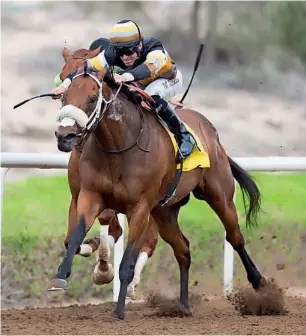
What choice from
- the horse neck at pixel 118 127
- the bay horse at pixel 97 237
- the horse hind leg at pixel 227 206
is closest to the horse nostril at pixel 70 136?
the horse neck at pixel 118 127

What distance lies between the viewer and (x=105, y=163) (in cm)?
629

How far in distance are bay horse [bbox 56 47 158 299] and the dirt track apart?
23 cm

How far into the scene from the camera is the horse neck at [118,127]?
628 cm

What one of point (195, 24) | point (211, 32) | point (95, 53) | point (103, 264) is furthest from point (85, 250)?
point (195, 24)

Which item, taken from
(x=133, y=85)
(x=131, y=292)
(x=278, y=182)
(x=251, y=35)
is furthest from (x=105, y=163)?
(x=251, y=35)

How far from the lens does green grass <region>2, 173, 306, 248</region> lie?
32.0 ft

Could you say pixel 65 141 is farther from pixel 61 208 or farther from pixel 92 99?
pixel 61 208

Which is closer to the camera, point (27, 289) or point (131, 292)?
point (131, 292)

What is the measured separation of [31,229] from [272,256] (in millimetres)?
2286

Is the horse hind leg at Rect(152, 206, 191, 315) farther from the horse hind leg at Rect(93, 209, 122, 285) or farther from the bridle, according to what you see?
the bridle

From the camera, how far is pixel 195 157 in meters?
7.02

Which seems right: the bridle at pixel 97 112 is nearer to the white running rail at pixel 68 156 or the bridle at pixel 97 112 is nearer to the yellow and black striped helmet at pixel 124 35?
the yellow and black striped helmet at pixel 124 35

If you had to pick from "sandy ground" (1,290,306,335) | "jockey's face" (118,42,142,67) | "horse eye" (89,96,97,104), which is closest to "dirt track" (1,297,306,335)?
"sandy ground" (1,290,306,335)

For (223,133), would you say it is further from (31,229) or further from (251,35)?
(31,229)
